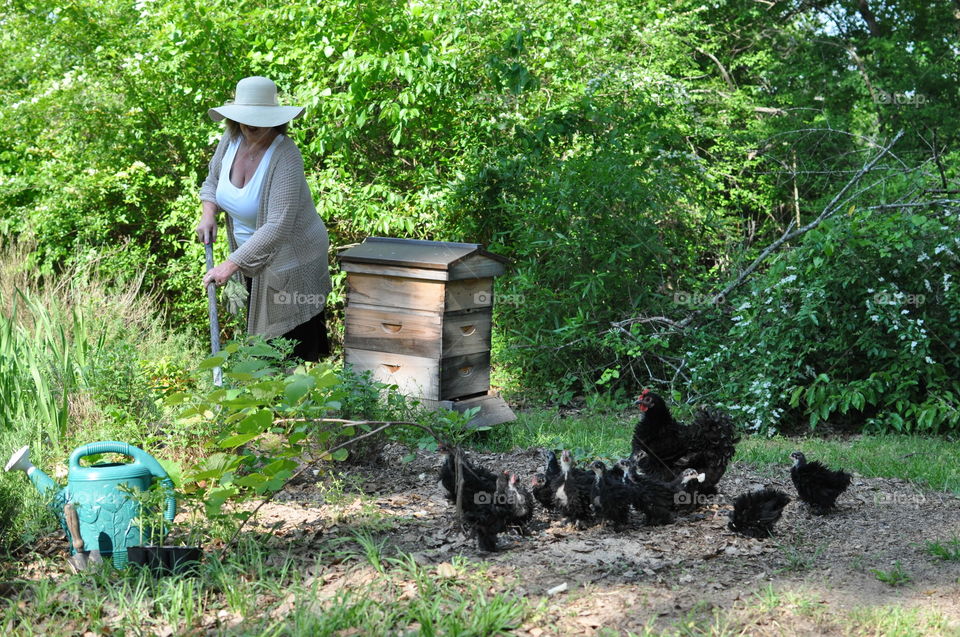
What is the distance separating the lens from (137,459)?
3500 millimetres

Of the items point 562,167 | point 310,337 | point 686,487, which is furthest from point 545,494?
point 562,167

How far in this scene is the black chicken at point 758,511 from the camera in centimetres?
375

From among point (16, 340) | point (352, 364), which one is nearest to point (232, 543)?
point (352, 364)

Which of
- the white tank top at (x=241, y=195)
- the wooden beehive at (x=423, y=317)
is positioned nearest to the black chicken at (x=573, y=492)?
the wooden beehive at (x=423, y=317)

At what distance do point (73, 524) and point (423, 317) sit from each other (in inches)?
109

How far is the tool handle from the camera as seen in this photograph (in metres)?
3.24

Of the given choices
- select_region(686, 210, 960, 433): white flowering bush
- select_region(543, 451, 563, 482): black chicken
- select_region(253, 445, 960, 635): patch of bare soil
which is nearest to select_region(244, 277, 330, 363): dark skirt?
select_region(253, 445, 960, 635): patch of bare soil

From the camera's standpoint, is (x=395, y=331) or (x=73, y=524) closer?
(x=73, y=524)

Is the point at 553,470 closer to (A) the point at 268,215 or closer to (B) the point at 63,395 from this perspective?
(A) the point at 268,215

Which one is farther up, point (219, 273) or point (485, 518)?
point (219, 273)

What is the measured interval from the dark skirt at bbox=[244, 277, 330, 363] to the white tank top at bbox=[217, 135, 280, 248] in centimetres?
33

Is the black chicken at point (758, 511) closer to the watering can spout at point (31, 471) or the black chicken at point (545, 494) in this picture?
the black chicken at point (545, 494)

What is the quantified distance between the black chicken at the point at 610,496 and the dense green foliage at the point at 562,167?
333 centimetres

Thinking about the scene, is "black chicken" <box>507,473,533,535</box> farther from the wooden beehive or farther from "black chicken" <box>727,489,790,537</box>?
the wooden beehive
